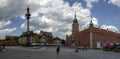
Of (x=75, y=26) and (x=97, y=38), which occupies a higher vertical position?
(x=75, y=26)

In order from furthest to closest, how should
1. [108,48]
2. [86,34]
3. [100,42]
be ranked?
[86,34] → [100,42] → [108,48]

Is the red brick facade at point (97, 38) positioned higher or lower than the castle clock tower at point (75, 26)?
lower

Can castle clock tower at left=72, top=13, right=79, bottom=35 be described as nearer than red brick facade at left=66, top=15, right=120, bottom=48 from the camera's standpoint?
No

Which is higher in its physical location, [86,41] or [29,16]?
[29,16]

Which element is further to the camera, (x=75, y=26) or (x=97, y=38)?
(x=75, y=26)

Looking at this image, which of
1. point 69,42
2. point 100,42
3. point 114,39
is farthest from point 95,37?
point 69,42

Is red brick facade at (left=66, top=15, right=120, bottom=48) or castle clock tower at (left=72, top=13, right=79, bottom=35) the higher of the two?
castle clock tower at (left=72, top=13, right=79, bottom=35)

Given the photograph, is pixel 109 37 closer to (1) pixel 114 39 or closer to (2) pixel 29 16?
(1) pixel 114 39

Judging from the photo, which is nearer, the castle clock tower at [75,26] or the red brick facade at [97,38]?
the red brick facade at [97,38]

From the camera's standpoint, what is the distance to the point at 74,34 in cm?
17275

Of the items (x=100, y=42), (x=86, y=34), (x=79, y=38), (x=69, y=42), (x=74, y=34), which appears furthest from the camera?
(x=69, y=42)

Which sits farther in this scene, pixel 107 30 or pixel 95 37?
pixel 107 30

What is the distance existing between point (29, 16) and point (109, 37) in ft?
150

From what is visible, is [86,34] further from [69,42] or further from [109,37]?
[69,42]
